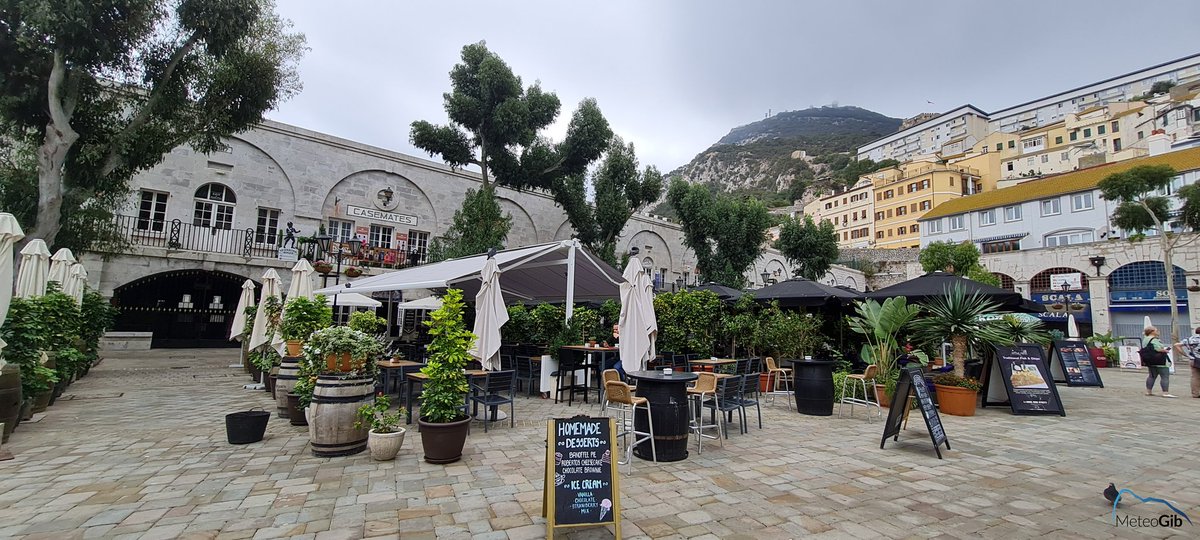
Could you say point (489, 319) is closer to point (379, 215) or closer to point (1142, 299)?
point (379, 215)

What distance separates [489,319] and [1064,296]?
3793 centimetres

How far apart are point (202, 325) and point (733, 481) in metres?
19.7

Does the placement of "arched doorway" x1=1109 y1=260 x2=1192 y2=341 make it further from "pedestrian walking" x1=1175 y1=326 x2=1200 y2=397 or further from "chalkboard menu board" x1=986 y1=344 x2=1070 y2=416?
"chalkboard menu board" x1=986 y1=344 x2=1070 y2=416

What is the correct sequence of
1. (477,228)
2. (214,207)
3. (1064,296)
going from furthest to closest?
(1064,296) < (477,228) < (214,207)

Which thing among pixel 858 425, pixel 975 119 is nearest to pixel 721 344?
pixel 858 425

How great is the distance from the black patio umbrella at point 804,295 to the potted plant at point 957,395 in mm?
2793

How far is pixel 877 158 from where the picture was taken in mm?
98375

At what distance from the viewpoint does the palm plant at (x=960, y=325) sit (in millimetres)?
7680

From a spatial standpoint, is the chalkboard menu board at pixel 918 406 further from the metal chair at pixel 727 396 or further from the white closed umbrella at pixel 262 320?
the white closed umbrella at pixel 262 320

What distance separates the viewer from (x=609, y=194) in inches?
838

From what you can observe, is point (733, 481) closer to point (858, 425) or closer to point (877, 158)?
point (858, 425)

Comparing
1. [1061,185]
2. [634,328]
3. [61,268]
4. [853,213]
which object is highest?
[853,213]

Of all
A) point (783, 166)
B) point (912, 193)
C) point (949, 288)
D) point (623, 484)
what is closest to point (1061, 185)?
point (912, 193)

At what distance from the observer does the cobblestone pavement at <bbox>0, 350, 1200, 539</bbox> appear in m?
3.30
